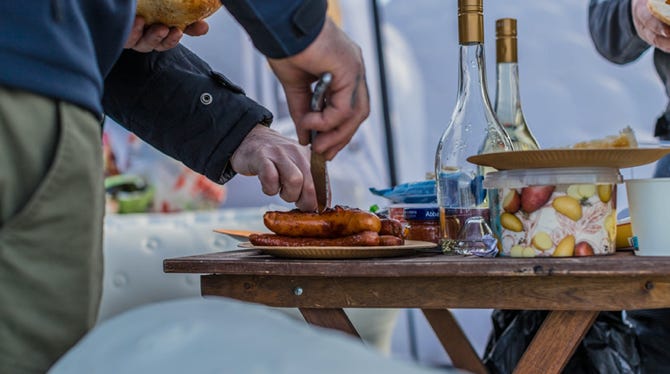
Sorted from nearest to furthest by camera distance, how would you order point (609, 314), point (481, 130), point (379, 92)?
point (481, 130) → point (609, 314) → point (379, 92)

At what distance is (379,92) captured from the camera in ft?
13.7

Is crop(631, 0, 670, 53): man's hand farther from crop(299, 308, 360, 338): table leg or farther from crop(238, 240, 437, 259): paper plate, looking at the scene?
crop(299, 308, 360, 338): table leg

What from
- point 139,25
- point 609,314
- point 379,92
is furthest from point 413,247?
point 379,92

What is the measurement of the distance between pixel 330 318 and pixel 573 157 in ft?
1.46

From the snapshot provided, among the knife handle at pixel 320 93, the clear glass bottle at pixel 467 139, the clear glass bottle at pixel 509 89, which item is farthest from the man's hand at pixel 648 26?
the knife handle at pixel 320 93

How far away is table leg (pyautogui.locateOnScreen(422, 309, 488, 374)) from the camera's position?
180 cm

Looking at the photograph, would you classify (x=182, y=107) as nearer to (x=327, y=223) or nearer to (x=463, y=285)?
(x=327, y=223)

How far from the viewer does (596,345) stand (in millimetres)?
1775

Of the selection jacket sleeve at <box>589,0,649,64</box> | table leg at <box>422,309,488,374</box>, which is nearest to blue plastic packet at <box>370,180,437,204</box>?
table leg at <box>422,309,488,374</box>

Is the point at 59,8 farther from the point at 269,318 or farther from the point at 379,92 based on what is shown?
the point at 379,92

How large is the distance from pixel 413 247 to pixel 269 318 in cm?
72

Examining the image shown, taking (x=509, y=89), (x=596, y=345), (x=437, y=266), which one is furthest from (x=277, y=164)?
(x=596, y=345)

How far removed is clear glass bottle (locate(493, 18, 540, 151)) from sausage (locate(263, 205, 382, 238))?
392mm

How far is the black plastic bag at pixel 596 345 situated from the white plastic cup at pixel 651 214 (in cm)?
53
